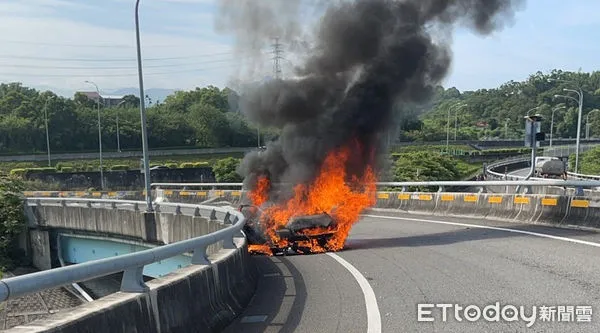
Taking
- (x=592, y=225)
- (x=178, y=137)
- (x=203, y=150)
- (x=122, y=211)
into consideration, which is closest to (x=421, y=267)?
(x=592, y=225)

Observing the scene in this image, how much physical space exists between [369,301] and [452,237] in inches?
262

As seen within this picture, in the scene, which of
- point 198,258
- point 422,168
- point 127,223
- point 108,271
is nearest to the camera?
point 108,271

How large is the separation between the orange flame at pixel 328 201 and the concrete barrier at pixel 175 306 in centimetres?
461

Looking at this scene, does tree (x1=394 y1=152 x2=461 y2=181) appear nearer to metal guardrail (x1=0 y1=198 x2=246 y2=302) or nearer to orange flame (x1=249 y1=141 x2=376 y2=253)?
orange flame (x1=249 y1=141 x2=376 y2=253)

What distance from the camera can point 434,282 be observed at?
8.41 meters

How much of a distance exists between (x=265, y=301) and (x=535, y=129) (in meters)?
10.9

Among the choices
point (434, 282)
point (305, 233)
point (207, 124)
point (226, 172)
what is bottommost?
point (226, 172)

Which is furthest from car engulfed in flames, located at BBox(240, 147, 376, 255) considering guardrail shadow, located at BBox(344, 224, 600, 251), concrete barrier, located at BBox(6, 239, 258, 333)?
concrete barrier, located at BBox(6, 239, 258, 333)

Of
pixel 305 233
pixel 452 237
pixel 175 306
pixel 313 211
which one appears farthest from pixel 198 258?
pixel 452 237

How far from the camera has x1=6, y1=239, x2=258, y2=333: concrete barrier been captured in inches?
168

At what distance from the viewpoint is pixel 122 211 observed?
2212 cm

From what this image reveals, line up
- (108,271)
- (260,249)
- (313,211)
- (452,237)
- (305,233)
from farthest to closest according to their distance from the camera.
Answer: (313,211)
(452,237)
(260,249)
(305,233)
(108,271)

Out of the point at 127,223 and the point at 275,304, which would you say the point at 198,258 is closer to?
the point at 275,304

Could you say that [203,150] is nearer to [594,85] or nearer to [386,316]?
[386,316]
